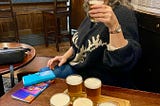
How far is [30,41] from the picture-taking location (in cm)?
450

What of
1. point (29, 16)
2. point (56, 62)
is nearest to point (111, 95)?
point (56, 62)

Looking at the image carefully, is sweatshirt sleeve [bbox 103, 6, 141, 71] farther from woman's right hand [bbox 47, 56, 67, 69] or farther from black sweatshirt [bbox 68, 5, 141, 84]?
woman's right hand [bbox 47, 56, 67, 69]

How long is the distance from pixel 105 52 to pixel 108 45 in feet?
0.22

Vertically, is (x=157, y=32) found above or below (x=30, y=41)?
above

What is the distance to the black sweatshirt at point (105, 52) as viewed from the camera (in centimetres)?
115

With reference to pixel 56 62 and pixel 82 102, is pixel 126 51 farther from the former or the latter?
pixel 56 62

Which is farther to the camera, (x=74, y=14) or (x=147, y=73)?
(x=74, y=14)

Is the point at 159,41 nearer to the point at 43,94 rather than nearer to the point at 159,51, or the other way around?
the point at 159,51

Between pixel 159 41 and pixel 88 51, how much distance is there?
56 centimetres

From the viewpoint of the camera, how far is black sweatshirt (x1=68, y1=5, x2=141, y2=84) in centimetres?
115

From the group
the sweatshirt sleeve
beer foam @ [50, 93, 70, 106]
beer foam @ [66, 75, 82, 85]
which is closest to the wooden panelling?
the sweatshirt sleeve

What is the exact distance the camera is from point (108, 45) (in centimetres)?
114

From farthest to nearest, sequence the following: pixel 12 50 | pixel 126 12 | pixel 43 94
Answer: pixel 12 50, pixel 126 12, pixel 43 94

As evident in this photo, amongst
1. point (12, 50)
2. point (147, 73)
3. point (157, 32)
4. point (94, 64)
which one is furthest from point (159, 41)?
point (12, 50)
